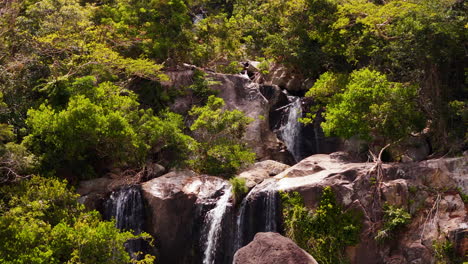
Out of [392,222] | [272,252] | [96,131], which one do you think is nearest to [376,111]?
[392,222]

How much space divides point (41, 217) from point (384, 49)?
1650 centimetres

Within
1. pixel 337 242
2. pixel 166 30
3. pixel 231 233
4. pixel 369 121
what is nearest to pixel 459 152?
pixel 369 121

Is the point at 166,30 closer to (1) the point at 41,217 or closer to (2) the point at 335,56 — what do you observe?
(2) the point at 335,56

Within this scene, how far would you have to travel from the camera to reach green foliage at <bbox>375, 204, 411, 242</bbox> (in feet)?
61.5

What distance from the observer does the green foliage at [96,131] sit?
72.1 ft

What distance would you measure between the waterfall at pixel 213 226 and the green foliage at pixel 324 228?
2.60 meters

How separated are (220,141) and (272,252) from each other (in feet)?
37.1

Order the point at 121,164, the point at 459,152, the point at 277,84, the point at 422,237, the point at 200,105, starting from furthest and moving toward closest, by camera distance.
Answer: the point at 277,84 → the point at 200,105 → the point at 121,164 → the point at 459,152 → the point at 422,237

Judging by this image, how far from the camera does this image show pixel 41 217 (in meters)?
18.7

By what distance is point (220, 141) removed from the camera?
24484 millimetres

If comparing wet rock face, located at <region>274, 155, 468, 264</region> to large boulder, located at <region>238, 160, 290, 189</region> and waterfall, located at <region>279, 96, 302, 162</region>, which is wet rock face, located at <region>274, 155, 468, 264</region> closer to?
large boulder, located at <region>238, 160, 290, 189</region>

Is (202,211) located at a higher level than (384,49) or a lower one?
lower

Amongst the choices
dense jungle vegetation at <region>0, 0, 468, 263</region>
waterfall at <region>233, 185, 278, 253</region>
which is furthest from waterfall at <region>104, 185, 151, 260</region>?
waterfall at <region>233, 185, 278, 253</region>

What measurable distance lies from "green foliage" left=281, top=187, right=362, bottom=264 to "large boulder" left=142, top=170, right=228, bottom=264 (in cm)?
356
